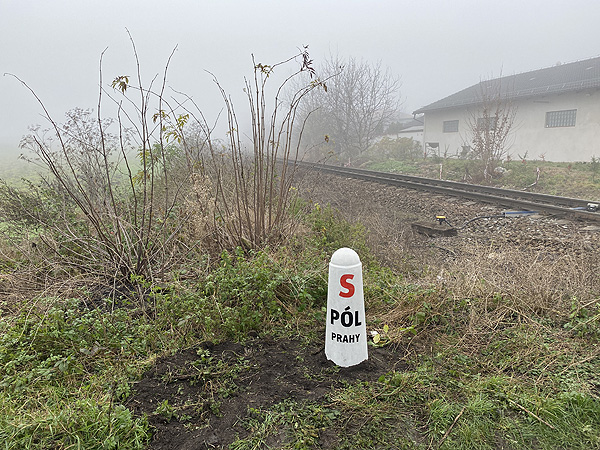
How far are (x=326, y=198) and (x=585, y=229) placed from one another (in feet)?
21.4

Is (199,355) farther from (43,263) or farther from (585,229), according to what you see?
(585,229)

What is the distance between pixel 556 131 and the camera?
2331 cm

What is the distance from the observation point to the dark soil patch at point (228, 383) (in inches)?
88.5

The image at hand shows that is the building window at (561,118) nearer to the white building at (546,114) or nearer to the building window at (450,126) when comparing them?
the white building at (546,114)

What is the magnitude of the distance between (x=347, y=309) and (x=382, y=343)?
599 mm

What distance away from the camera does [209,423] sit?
228cm

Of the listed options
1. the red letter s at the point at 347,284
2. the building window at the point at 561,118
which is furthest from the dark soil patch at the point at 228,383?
the building window at the point at 561,118

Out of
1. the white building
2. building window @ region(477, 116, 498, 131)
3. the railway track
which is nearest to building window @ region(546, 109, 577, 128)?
the white building

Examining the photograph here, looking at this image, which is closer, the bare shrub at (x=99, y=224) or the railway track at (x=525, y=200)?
the bare shrub at (x=99, y=224)

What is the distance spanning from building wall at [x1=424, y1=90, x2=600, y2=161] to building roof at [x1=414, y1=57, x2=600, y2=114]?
1.76 feet

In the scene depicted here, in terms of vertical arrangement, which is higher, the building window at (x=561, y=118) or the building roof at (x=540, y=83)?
the building roof at (x=540, y=83)

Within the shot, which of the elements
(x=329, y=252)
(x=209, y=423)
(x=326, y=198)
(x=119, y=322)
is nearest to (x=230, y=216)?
(x=329, y=252)

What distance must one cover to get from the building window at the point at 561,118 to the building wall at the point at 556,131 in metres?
0.18

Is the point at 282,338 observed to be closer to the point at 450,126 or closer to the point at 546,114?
the point at 546,114
